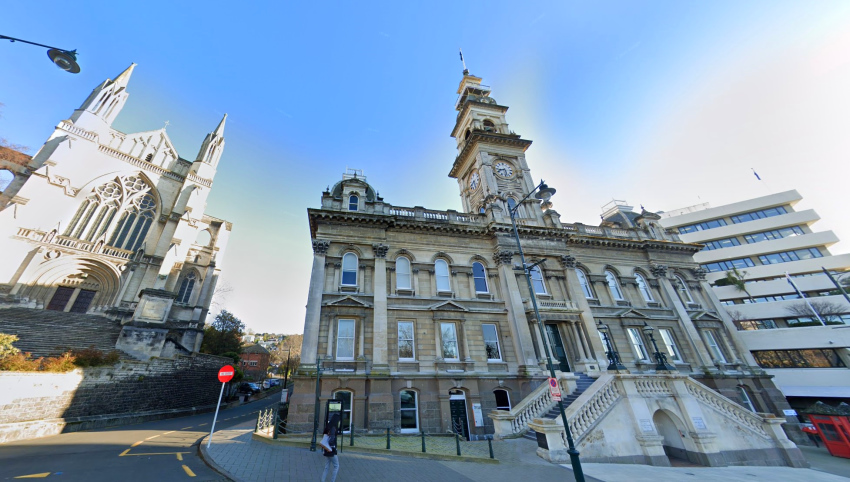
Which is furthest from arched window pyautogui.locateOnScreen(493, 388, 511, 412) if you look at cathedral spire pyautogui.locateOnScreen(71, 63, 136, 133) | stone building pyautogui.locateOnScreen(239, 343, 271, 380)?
stone building pyautogui.locateOnScreen(239, 343, 271, 380)

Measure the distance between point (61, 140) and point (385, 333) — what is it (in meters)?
37.2

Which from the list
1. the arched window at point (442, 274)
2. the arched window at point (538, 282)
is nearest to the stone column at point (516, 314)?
the arched window at point (538, 282)

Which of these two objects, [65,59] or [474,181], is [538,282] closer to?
[474,181]

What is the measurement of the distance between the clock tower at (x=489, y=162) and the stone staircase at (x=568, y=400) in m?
11.5

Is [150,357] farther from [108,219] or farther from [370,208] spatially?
[370,208]

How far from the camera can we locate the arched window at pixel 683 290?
81.7 feet

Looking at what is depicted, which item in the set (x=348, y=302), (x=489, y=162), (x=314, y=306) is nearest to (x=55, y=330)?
(x=314, y=306)

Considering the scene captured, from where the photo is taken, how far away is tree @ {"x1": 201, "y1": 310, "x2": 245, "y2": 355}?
131ft

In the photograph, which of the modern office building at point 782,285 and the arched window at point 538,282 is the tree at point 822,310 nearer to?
the modern office building at point 782,285

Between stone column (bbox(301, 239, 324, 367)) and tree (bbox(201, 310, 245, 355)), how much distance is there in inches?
1274

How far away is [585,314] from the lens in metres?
20.3

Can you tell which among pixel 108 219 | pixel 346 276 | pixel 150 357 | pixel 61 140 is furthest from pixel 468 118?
pixel 61 140

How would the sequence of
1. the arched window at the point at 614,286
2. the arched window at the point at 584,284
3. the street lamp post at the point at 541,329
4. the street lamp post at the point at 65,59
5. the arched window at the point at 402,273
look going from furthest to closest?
the arched window at the point at 614,286
the arched window at the point at 584,284
the arched window at the point at 402,273
the street lamp post at the point at 541,329
the street lamp post at the point at 65,59

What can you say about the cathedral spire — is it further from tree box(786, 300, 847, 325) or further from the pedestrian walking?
tree box(786, 300, 847, 325)
